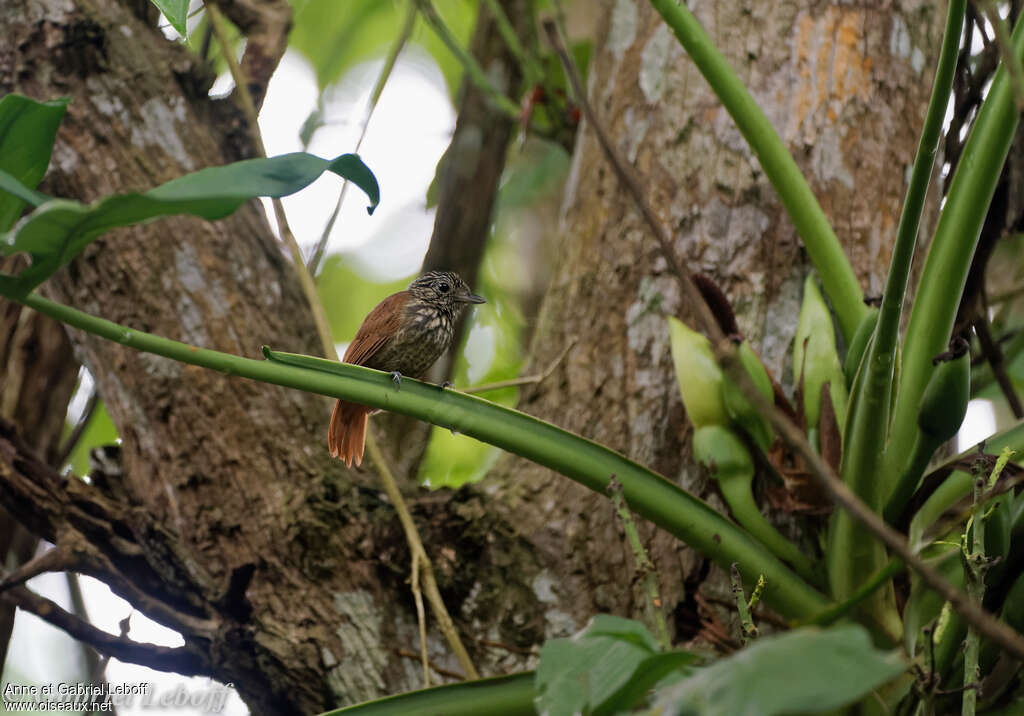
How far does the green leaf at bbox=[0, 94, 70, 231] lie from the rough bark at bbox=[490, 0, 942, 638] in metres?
0.99

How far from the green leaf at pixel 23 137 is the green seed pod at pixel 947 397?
116cm

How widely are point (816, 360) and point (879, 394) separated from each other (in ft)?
1.16

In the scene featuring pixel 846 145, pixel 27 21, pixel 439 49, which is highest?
pixel 439 49

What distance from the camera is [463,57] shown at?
2748mm

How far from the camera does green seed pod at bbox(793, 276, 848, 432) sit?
5.00 feet

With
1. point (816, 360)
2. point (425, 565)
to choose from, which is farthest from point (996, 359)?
point (425, 565)

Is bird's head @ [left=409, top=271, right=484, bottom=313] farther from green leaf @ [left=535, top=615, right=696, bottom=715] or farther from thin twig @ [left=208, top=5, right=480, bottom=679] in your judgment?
Result: green leaf @ [left=535, top=615, right=696, bottom=715]

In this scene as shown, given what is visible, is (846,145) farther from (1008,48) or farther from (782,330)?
(1008,48)

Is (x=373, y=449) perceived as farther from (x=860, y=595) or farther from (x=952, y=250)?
(x=952, y=250)

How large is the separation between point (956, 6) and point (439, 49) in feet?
10.2

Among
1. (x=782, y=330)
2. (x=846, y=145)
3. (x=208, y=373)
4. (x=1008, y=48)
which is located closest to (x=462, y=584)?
(x=208, y=373)

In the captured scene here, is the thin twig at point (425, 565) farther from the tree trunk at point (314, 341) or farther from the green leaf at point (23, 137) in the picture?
the green leaf at point (23, 137)

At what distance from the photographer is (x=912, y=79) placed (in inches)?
78.4

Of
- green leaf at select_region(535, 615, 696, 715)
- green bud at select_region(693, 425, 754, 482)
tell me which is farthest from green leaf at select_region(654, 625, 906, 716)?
green bud at select_region(693, 425, 754, 482)
